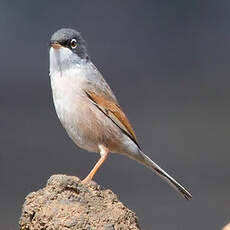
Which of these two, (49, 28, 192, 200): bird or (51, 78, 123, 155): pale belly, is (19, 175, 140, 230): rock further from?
(51, 78, 123, 155): pale belly

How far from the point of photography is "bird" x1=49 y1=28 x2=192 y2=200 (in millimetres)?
7008

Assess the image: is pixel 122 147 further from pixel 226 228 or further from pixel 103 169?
pixel 103 169

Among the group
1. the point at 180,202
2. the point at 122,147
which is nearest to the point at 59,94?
the point at 122,147

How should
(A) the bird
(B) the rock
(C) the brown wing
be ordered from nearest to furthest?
(B) the rock → (A) the bird → (C) the brown wing

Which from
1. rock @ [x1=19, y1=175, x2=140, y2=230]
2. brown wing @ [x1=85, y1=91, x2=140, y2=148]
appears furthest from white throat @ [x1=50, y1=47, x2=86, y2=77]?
rock @ [x1=19, y1=175, x2=140, y2=230]

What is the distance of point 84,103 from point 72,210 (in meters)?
1.84

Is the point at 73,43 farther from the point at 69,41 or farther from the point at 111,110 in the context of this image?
the point at 111,110

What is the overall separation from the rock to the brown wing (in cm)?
160

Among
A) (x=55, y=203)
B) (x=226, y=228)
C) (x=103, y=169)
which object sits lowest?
(x=103, y=169)

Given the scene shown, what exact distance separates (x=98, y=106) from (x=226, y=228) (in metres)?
1.94

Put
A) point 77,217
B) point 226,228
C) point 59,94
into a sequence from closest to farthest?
point 77,217, point 226,228, point 59,94

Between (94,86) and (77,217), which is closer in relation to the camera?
(77,217)

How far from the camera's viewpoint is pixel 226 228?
5.75 metres

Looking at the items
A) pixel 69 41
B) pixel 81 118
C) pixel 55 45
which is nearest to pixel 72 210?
pixel 81 118
